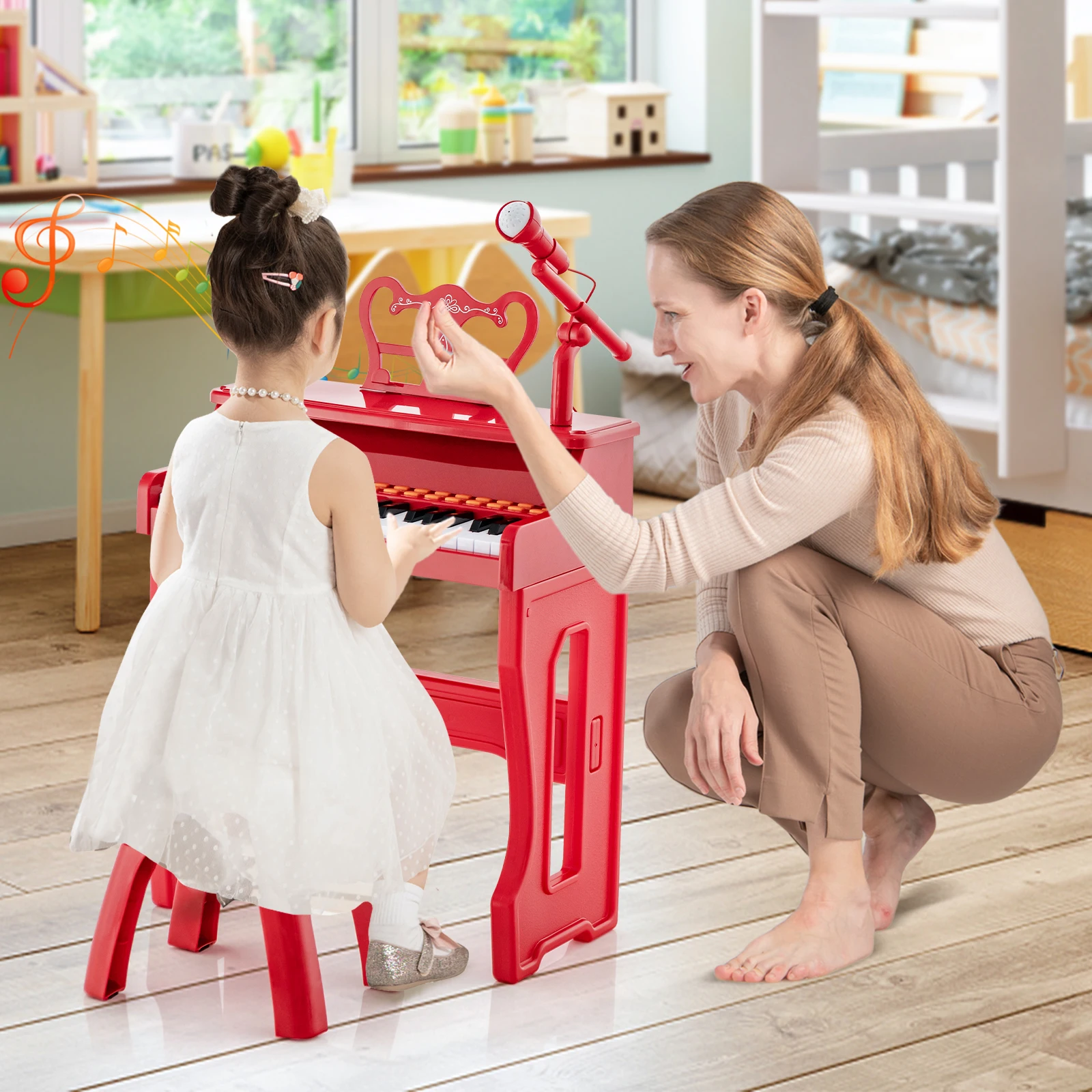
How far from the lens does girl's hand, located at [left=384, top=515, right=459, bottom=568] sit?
5.87 ft

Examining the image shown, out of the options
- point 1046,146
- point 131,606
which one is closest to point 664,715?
point 1046,146

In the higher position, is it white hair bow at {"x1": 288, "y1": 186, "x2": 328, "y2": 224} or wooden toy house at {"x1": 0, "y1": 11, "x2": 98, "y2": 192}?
wooden toy house at {"x1": 0, "y1": 11, "x2": 98, "y2": 192}

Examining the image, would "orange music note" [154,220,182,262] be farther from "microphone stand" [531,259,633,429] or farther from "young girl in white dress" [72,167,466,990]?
"microphone stand" [531,259,633,429]

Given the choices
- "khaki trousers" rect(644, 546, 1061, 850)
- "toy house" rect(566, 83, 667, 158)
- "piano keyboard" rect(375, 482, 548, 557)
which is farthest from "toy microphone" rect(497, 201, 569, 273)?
"toy house" rect(566, 83, 667, 158)

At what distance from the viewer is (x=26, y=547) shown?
3.99 metres

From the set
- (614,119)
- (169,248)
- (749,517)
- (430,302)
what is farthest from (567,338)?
(614,119)

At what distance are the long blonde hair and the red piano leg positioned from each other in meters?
0.28

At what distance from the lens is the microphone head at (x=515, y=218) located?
1.72m

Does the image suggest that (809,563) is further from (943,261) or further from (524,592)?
(943,261)

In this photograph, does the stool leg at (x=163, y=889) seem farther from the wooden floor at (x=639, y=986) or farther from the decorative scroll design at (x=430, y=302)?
the decorative scroll design at (x=430, y=302)

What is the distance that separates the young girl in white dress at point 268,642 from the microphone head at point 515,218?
0.16 m

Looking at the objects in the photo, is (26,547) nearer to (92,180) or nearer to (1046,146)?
(92,180)

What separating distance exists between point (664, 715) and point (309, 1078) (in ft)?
1.95

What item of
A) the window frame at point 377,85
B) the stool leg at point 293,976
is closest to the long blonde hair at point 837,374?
the stool leg at point 293,976
